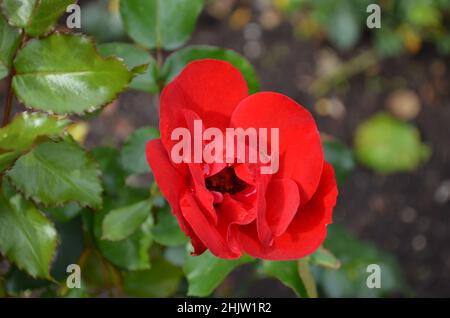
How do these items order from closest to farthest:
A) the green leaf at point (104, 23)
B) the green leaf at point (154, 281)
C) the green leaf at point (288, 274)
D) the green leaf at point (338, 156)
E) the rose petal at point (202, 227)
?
the rose petal at point (202, 227) < the green leaf at point (288, 274) < the green leaf at point (154, 281) < the green leaf at point (338, 156) < the green leaf at point (104, 23)

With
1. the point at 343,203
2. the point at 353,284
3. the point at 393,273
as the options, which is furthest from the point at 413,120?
the point at 353,284

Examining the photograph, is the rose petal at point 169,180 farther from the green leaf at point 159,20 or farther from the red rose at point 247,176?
the green leaf at point 159,20

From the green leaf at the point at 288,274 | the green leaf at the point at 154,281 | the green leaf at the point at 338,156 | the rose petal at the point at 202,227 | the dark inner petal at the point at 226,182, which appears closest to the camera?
the rose petal at the point at 202,227

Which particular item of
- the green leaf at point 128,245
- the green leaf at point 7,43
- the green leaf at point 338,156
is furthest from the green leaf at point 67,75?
the green leaf at point 338,156

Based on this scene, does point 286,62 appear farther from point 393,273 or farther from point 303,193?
point 303,193

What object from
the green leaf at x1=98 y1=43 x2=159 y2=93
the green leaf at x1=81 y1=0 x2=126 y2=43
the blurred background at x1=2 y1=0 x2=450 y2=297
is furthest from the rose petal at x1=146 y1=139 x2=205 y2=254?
the green leaf at x1=81 y1=0 x2=126 y2=43

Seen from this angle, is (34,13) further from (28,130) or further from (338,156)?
(338,156)

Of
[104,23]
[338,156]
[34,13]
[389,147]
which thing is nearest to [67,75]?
[34,13]
